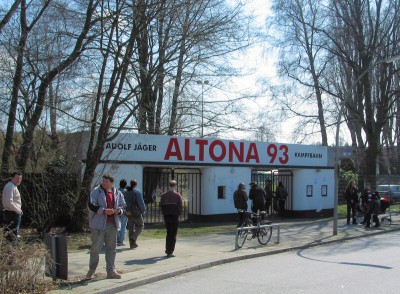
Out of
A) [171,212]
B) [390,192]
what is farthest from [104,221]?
[390,192]

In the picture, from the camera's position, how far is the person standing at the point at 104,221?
7.84 metres

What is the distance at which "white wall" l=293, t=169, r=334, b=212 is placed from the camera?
22.5 meters

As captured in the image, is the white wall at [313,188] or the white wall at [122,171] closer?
the white wall at [122,171]

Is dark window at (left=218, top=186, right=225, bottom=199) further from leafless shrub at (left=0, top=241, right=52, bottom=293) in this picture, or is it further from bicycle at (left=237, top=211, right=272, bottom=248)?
leafless shrub at (left=0, top=241, right=52, bottom=293)

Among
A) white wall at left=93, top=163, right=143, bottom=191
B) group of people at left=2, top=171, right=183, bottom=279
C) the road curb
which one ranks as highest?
white wall at left=93, top=163, right=143, bottom=191

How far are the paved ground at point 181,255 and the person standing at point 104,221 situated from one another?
0.29 meters

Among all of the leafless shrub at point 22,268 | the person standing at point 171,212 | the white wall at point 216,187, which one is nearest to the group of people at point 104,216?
the person standing at point 171,212

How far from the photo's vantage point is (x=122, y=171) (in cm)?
1670

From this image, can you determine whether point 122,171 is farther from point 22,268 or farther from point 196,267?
point 22,268

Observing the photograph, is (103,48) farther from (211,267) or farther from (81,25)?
(211,267)

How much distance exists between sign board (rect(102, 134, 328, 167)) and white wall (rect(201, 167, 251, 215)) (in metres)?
0.38

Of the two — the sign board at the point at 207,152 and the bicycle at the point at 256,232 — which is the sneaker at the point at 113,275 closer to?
the bicycle at the point at 256,232

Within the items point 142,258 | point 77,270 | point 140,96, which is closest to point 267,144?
point 140,96

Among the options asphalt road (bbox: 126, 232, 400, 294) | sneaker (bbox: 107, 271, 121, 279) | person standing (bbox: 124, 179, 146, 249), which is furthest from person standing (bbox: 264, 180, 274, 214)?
sneaker (bbox: 107, 271, 121, 279)
